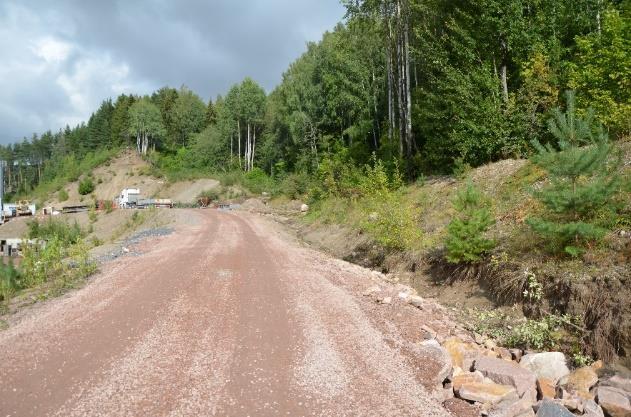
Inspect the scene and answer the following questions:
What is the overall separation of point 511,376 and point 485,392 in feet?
1.62

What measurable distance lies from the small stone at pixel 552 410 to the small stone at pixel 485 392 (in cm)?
34

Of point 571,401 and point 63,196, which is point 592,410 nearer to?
point 571,401

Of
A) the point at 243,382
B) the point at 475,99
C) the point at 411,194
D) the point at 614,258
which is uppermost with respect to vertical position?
the point at 475,99

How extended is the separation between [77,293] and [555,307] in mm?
9536

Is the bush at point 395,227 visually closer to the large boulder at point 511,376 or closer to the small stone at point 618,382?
the large boulder at point 511,376

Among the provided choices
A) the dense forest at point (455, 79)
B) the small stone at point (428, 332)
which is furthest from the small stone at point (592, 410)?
the dense forest at point (455, 79)

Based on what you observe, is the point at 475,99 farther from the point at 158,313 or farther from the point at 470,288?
the point at 158,313

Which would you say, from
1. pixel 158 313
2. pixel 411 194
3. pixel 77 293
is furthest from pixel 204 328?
pixel 411 194

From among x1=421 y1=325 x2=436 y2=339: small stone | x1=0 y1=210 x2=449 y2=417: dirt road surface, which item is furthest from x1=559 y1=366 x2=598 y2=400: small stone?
x1=421 y1=325 x2=436 y2=339: small stone

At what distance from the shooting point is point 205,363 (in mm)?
5895

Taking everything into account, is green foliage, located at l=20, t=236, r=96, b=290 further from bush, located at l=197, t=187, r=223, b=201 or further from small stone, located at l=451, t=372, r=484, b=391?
bush, located at l=197, t=187, r=223, b=201

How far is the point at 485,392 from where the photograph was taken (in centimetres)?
522

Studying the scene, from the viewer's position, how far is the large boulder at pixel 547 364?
20.5ft

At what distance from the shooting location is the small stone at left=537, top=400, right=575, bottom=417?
4.75 meters
